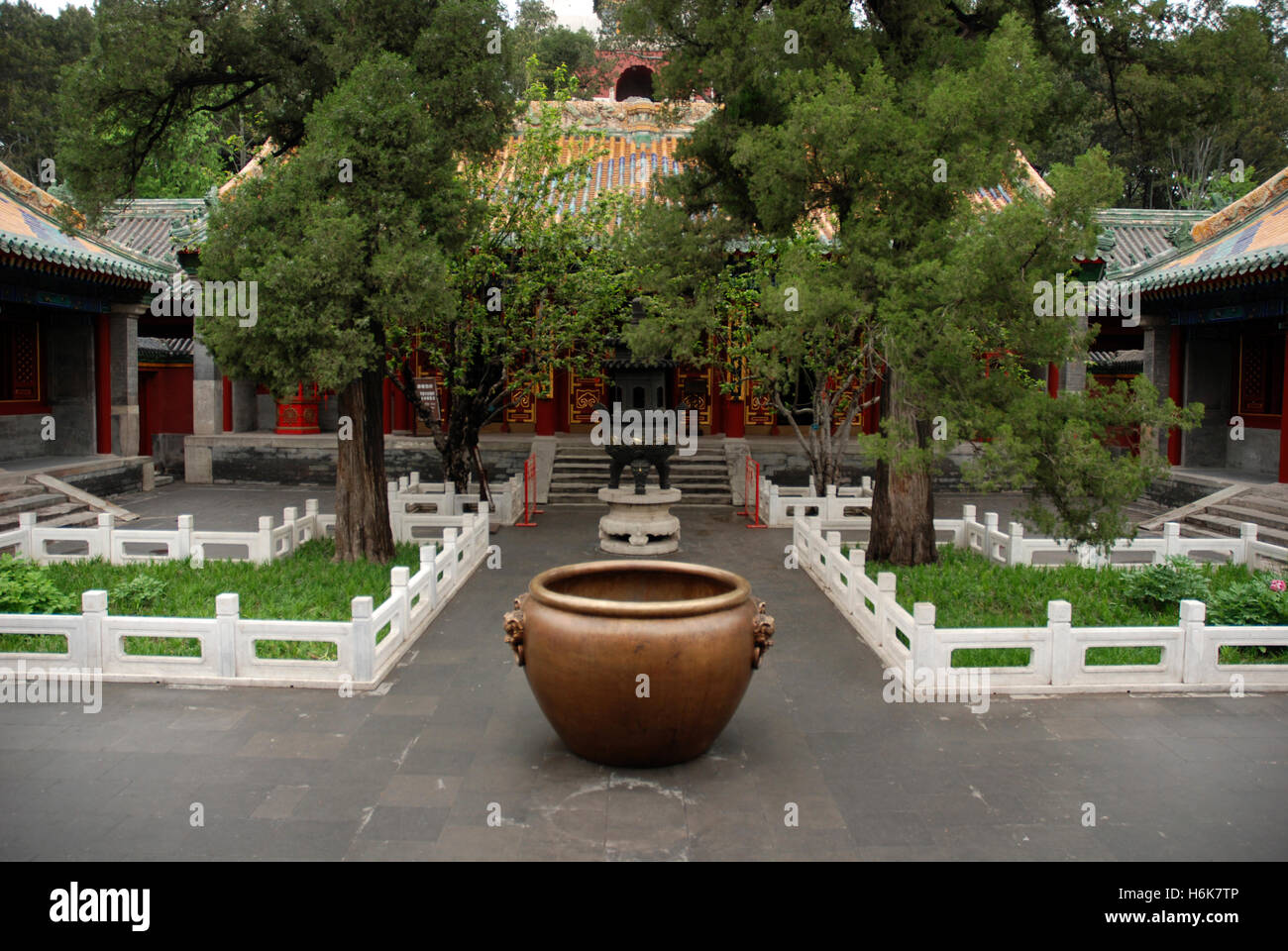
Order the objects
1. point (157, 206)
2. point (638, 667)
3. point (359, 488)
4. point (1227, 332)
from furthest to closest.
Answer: point (157, 206)
point (1227, 332)
point (359, 488)
point (638, 667)

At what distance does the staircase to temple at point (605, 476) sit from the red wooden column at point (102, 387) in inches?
297

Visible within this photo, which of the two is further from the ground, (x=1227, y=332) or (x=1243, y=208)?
(x=1243, y=208)

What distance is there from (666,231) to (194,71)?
4744 mm

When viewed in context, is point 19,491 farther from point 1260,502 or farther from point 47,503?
point 1260,502

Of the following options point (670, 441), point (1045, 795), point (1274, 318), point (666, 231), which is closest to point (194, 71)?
point (666, 231)

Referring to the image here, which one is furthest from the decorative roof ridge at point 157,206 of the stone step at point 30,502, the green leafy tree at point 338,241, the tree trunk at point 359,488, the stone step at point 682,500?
the green leafy tree at point 338,241

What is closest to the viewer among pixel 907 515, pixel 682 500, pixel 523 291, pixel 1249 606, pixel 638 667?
pixel 638 667

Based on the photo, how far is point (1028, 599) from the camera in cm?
862

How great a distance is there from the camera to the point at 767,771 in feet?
17.0

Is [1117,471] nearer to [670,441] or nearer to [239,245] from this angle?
[670,441]

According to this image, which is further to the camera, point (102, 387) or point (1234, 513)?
point (102, 387)

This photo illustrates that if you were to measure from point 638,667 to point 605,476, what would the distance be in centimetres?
1141

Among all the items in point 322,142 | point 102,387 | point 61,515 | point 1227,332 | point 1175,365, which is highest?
point 322,142

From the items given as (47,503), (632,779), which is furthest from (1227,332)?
(47,503)
